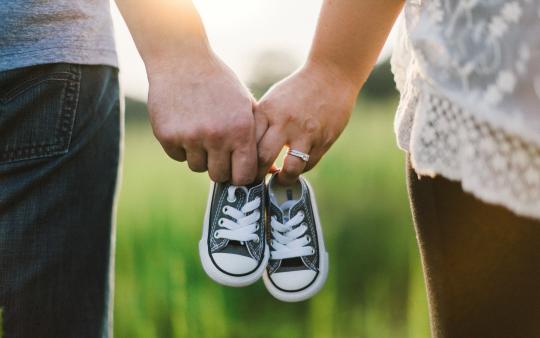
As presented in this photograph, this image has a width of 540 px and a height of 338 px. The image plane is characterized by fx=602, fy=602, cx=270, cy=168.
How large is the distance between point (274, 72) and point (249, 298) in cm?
1311

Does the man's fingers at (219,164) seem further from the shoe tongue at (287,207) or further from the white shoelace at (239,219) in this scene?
the shoe tongue at (287,207)

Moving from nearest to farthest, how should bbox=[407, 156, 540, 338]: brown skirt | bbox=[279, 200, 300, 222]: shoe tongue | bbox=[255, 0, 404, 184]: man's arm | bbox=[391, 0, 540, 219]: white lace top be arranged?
bbox=[391, 0, 540, 219]: white lace top
bbox=[407, 156, 540, 338]: brown skirt
bbox=[255, 0, 404, 184]: man's arm
bbox=[279, 200, 300, 222]: shoe tongue

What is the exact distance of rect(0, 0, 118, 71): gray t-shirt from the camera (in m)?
1.23

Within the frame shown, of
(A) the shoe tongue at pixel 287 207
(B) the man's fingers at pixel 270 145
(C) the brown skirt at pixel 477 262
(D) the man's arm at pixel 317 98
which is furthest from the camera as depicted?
(A) the shoe tongue at pixel 287 207

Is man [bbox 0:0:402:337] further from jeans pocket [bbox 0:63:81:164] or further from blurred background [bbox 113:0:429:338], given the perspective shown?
blurred background [bbox 113:0:429:338]

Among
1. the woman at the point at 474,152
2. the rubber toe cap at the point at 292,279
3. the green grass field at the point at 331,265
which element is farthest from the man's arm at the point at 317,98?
the green grass field at the point at 331,265

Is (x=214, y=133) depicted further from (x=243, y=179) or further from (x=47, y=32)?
(x=47, y=32)

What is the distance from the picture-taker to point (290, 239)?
4.57 ft

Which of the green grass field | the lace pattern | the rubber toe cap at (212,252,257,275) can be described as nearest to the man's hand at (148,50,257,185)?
the rubber toe cap at (212,252,257,275)

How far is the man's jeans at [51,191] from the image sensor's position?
4.15ft

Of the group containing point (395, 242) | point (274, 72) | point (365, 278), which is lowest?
point (365, 278)

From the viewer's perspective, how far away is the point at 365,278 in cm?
329

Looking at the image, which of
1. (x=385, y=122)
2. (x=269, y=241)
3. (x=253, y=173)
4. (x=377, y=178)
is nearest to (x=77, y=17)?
(x=253, y=173)

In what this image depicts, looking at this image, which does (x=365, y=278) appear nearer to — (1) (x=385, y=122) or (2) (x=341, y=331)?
(2) (x=341, y=331)
